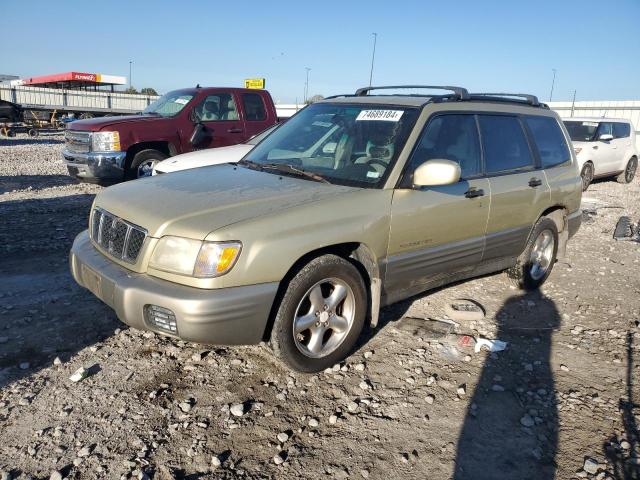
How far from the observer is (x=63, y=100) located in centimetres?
3195

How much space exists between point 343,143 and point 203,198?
1.27m

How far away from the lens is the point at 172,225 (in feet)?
9.43

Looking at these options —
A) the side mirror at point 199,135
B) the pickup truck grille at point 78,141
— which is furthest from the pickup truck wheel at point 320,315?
the pickup truck grille at point 78,141

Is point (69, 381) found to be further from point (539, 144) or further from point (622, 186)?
point (622, 186)

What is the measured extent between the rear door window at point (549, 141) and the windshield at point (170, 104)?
230 inches

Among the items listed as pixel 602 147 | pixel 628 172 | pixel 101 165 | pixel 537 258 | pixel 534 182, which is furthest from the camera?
pixel 628 172

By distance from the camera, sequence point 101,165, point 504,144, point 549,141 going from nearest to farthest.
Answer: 1. point 504,144
2. point 549,141
3. point 101,165

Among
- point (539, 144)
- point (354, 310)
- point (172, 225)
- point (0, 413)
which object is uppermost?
point (539, 144)

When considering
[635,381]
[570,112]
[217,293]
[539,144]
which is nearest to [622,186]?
[539,144]

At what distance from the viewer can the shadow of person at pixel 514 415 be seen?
2.57m

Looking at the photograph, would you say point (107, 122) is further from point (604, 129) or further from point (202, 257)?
point (604, 129)

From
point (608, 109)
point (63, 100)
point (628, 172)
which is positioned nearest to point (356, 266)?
point (628, 172)

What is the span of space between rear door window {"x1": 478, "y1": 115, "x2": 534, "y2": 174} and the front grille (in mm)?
2843

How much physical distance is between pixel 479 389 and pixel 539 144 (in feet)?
8.98
